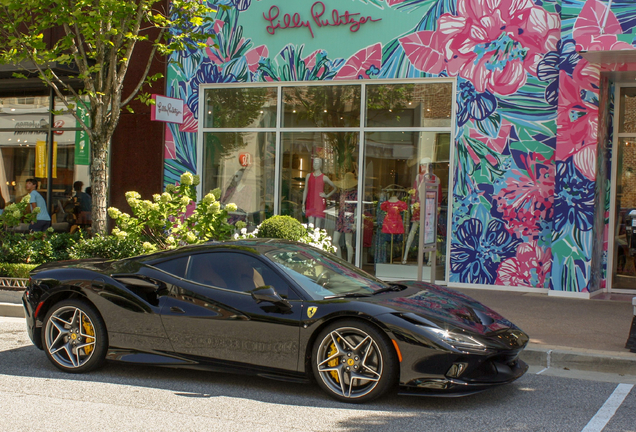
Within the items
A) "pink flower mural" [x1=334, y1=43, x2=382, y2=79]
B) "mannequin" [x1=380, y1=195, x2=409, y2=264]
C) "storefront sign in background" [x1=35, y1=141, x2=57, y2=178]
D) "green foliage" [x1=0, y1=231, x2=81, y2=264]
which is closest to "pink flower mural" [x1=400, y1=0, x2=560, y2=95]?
"pink flower mural" [x1=334, y1=43, x2=382, y2=79]

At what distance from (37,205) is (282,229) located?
23.0 ft

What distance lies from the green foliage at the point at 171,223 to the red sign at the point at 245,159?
3184 mm

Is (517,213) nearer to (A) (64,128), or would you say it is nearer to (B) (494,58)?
(B) (494,58)

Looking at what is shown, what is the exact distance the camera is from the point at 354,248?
12258mm

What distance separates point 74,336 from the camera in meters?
6.12

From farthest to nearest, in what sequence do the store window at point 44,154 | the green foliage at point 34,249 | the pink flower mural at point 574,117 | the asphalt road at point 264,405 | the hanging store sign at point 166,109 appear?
the store window at point 44,154 → the hanging store sign at point 166,109 → the green foliage at point 34,249 → the pink flower mural at point 574,117 → the asphalt road at point 264,405

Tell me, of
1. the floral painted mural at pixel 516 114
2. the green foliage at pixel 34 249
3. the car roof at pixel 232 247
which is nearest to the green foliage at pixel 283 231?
the floral painted mural at pixel 516 114

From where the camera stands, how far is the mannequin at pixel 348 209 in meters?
12.3

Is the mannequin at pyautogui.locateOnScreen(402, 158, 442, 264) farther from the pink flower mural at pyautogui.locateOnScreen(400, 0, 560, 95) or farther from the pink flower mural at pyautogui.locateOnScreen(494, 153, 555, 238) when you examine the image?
the pink flower mural at pyautogui.locateOnScreen(400, 0, 560, 95)

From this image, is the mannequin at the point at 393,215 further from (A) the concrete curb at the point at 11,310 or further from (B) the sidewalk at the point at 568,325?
(A) the concrete curb at the point at 11,310

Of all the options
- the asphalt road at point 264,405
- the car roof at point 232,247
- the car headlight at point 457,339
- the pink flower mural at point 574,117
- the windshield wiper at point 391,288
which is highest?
the pink flower mural at point 574,117

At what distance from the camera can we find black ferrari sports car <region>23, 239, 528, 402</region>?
5.00m

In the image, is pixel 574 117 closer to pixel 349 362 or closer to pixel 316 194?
pixel 316 194

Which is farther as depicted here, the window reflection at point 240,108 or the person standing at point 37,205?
the person standing at point 37,205
